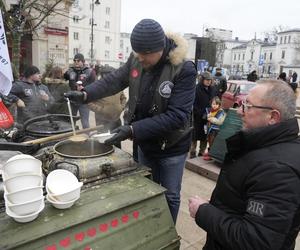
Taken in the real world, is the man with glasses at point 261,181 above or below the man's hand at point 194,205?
above

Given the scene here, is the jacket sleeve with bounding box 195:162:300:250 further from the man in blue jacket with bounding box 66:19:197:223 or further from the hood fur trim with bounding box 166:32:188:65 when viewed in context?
the hood fur trim with bounding box 166:32:188:65

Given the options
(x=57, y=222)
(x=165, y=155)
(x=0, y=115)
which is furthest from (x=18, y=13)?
(x=57, y=222)

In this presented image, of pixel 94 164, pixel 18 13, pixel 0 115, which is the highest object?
pixel 18 13

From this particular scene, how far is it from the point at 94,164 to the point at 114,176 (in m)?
0.17

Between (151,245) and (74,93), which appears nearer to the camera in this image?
(151,245)

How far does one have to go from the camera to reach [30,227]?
4.72 feet

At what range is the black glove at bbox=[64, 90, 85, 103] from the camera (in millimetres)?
2428

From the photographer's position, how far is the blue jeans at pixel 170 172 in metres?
2.51

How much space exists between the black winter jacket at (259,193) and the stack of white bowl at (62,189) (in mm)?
676

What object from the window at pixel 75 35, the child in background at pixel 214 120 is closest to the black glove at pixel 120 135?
the child in background at pixel 214 120

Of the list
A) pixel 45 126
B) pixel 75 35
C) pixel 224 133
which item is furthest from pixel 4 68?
pixel 75 35

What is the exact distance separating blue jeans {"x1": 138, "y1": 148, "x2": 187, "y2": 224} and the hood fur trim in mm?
781

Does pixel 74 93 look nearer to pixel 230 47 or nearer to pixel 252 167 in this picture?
pixel 252 167

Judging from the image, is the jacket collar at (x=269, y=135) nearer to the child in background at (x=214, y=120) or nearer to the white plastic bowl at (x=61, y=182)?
the white plastic bowl at (x=61, y=182)
